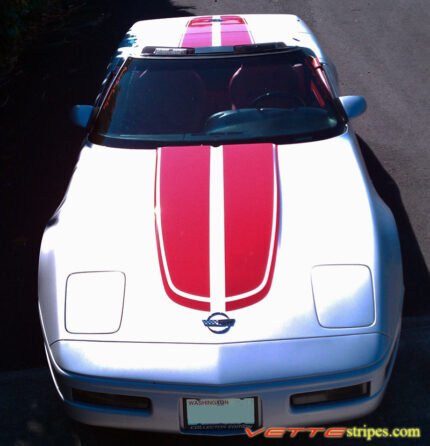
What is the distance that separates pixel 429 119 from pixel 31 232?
386 cm

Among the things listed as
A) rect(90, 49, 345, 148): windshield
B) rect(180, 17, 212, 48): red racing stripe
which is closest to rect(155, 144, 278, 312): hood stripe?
rect(90, 49, 345, 148): windshield

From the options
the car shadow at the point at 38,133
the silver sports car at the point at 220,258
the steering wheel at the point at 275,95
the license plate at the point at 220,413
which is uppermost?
the steering wheel at the point at 275,95

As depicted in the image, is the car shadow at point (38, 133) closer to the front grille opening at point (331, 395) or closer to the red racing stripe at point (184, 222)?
the red racing stripe at point (184, 222)

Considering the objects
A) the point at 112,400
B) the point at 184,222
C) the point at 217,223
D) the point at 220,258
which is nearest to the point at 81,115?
the point at 184,222

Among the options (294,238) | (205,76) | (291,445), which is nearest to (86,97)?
(205,76)

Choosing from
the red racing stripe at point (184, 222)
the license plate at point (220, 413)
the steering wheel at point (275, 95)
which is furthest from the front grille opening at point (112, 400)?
the steering wheel at point (275, 95)

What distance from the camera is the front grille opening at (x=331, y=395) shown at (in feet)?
8.54

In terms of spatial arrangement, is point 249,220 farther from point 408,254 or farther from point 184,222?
point 408,254

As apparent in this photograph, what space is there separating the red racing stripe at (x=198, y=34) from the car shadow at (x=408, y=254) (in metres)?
1.75

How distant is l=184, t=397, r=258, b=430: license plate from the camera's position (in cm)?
258

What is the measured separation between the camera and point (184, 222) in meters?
3.12

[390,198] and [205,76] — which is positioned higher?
[205,76]

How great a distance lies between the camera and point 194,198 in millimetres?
3254

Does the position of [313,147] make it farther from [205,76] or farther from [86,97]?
[86,97]
